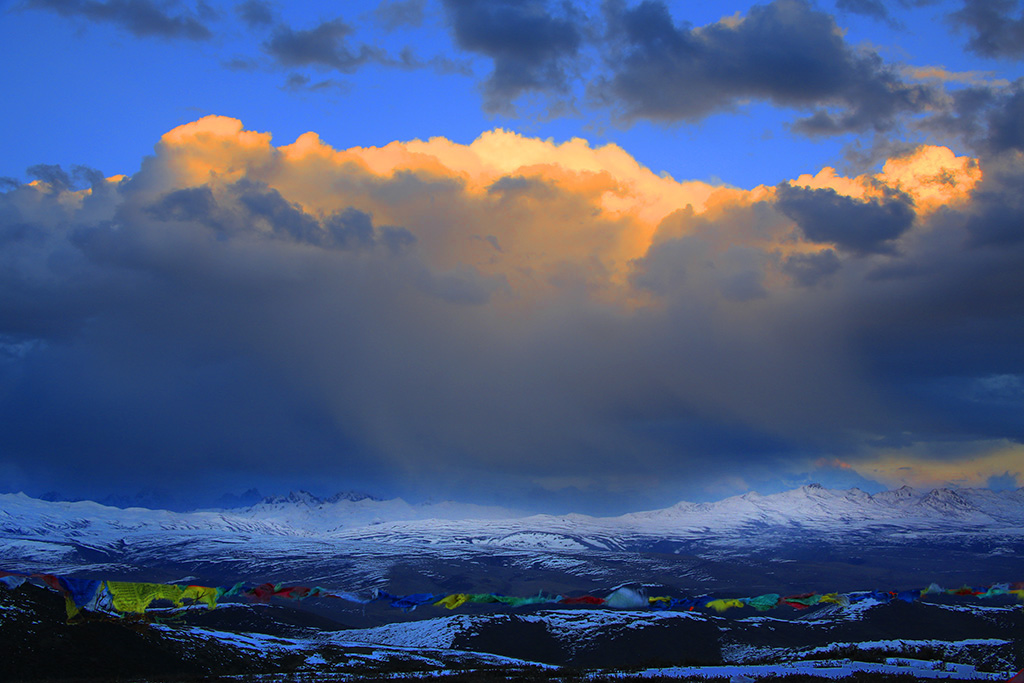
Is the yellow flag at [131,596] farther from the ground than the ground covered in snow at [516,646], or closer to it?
farther from the ground

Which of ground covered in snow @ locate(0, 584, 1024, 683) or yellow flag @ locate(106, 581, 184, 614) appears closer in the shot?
ground covered in snow @ locate(0, 584, 1024, 683)

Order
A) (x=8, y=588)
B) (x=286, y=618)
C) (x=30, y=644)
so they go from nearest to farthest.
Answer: (x=30, y=644) → (x=8, y=588) → (x=286, y=618)

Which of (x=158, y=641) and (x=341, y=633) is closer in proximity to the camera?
(x=158, y=641)

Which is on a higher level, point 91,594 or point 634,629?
point 91,594

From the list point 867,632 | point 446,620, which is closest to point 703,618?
point 867,632

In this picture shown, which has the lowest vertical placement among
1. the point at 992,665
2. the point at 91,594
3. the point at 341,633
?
the point at 341,633

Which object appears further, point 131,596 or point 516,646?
point 516,646

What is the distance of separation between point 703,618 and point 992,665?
5352 centimetres

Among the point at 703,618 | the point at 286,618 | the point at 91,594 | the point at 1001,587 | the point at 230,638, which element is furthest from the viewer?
the point at 286,618

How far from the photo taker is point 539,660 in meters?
110

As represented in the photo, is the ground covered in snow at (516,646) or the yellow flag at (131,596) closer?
the ground covered in snow at (516,646)

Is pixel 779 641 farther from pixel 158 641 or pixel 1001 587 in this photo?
pixel 158 641

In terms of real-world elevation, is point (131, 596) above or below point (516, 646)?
above

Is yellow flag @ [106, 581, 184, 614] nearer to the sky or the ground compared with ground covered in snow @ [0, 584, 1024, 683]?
nearer to the sky
